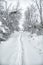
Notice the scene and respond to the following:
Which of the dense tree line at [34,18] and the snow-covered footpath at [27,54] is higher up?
the dense tree line at [34,18]

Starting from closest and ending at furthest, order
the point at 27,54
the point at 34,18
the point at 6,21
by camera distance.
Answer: the point at 27,54
the point at 34,18
the point at 6,21

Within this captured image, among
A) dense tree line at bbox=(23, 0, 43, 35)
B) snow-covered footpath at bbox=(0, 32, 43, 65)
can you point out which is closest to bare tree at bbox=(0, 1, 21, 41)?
dense tree line at bbox=(23, 0, 43, 35)

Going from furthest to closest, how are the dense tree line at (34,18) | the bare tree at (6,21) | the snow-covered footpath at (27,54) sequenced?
1. the bare tree at (6,21)
2. the dense tree line at (34,18)
3. the snow-covered footpath at (27,54)

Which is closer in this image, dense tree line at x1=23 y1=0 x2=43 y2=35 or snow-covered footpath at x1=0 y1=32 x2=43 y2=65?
snow-covered footpath at x1=0 y1=32 x2=43 y2=65

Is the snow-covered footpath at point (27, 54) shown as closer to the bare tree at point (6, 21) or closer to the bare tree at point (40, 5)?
the bare tree at point (40, 5)

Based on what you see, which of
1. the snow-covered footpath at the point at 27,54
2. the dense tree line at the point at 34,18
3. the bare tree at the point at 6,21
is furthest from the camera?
the bare tree at the point at 6,21

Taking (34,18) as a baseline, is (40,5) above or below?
above

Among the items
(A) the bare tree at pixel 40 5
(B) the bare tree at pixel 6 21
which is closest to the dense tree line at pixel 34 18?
(A) the bare tree at pixel 40 5

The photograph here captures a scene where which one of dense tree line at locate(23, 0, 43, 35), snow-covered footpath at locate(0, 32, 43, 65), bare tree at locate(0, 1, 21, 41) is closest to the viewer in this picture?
snow-covered footpath at locate(0, 32, 43, 65)

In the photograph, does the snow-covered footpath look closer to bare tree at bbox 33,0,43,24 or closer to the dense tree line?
the dense tree line

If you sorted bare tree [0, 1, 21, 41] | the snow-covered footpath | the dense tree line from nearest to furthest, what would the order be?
the snow-covered footpath → the dense tree line → bare tree [0, 1, 21, 41]

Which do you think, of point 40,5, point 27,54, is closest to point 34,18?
point 40,5

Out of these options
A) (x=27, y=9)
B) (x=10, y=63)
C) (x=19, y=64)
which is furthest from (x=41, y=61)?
(x=27, y=9)

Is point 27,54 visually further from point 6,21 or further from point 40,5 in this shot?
point 6,21
